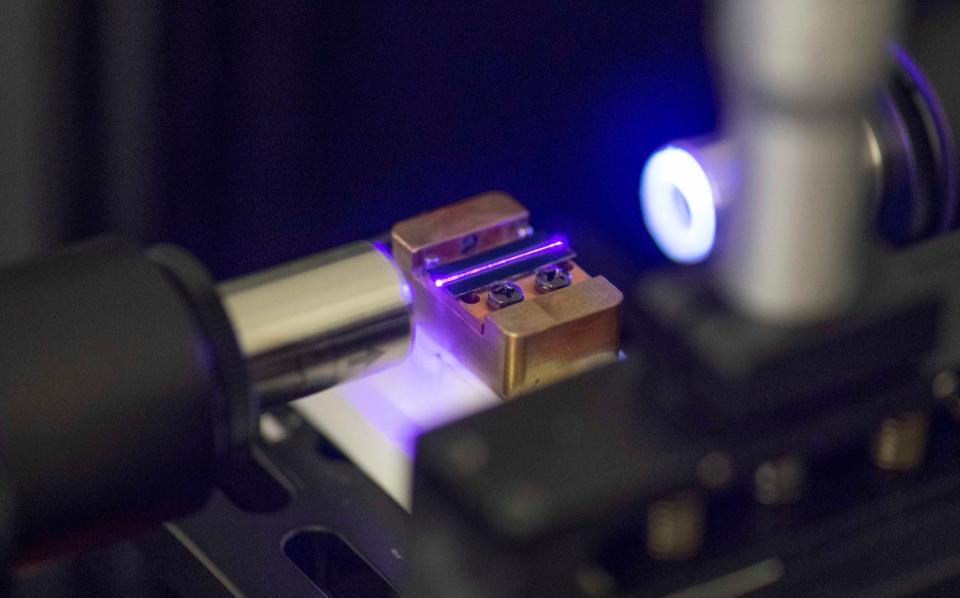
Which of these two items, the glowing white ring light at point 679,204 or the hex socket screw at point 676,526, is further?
the glowing white ring light at point 679,204

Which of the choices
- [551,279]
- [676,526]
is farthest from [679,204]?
[676,526]

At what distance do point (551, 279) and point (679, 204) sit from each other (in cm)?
7

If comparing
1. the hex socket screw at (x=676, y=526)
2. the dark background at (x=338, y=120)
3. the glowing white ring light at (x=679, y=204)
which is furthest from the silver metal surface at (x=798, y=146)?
the dark background at (x=338, y=120)

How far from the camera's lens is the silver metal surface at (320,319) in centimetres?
62

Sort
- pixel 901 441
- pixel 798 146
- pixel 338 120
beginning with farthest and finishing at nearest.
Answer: pixel 338 120
pixel 901 441
pixel 798 146

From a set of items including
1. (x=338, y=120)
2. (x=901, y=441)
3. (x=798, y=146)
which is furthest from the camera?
(x=338, y=120)

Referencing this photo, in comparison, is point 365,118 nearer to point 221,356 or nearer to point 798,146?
point 221,356

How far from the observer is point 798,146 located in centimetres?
43

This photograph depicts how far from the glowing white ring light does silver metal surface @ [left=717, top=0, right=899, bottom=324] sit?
0.59 feet

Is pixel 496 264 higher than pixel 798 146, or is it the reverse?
pixel 798 146

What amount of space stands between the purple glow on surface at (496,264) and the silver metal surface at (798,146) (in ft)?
0.86

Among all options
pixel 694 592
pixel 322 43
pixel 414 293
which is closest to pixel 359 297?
pixel 414 293

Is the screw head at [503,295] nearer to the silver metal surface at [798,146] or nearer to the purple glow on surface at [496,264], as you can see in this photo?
the purple glow on surface at [496,264]

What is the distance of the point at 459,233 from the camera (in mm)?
741
